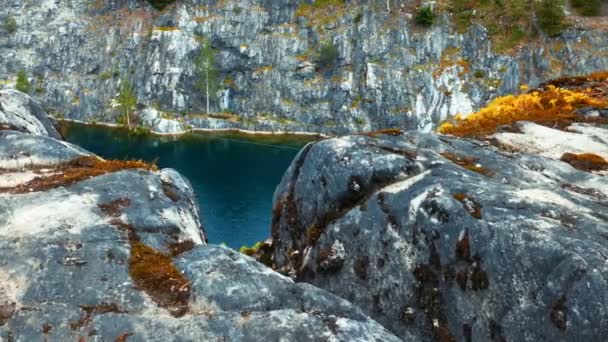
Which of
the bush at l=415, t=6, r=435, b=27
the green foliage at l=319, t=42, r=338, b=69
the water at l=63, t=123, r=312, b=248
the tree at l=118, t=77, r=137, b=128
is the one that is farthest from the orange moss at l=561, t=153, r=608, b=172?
the tree at l=118, t=77, r=137, b=128

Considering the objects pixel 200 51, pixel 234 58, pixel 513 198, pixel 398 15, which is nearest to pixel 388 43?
pixel 398 15

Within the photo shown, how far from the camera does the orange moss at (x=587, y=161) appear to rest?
14.1m

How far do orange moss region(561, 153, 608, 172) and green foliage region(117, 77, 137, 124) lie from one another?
103887mm

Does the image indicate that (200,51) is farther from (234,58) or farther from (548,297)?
(548,297)

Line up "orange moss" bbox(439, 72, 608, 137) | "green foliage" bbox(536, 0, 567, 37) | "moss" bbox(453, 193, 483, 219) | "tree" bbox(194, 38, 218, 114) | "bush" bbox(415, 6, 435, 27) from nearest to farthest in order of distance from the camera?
1. "moss" bbox(453, 193, 483, 219)
2. "orange moss" bbox(439, 72, 608, 137)
3. "green foliage" bbox(536, 0, 567, 37)
4. "bush" bbox(415, 6, 435, 27)
5. "tree" bbox(194, 38, 218, 114)

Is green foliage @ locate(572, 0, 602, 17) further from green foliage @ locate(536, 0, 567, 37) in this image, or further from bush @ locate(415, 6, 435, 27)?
bush @ locate(415, 6, 435, 27)

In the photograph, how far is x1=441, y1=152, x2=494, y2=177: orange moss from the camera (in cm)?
1316

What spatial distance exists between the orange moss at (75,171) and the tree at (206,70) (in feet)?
320

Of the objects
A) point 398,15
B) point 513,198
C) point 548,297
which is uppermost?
point 398,15

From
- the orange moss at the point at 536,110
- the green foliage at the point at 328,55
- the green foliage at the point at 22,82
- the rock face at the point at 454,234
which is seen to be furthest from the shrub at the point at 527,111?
the green foliage at the point at 22,82

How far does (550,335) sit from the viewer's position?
29.4 feet

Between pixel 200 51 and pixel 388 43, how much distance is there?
4237 centimetres

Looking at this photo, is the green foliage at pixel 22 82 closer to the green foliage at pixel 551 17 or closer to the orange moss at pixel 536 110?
the green foliage at pixel 551 17

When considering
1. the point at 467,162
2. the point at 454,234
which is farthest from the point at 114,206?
the point at 467,162
